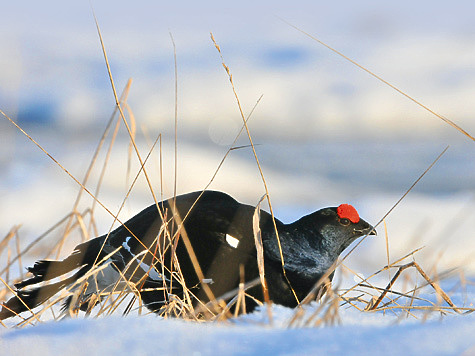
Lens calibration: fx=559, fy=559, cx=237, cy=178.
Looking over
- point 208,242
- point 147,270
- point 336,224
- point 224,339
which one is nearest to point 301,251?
point 336,224

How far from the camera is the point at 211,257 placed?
2.71 meters

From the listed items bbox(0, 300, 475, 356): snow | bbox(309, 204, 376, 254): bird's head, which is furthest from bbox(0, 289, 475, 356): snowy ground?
bbox(309, 204, 376, 254): bird's head

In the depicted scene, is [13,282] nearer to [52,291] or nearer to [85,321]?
[52,291]

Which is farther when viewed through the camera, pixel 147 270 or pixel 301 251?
pixel 301 251

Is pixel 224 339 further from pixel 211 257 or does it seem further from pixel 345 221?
pixel 345 221

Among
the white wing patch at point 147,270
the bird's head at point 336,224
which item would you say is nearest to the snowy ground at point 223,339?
the white wing patch at point 147,270

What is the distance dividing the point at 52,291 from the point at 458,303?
6.24 feet

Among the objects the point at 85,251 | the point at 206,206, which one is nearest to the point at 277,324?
the point at 206,206

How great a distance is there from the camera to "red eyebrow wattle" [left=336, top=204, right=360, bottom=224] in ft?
9.78

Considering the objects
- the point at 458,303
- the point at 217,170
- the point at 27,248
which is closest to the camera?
the point at 217,170

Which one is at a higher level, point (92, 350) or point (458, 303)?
point (458, 303)

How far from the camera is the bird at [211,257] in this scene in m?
2.61

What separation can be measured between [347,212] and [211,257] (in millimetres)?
791

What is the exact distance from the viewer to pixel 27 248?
227cm
